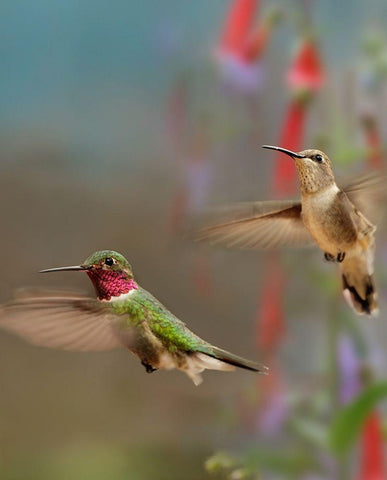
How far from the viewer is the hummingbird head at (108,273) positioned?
0.09m

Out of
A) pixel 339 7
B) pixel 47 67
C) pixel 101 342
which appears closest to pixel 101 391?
pixel 47 67

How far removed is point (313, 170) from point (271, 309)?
130cm

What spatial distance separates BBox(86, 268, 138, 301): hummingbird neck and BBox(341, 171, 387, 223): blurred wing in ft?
0.11

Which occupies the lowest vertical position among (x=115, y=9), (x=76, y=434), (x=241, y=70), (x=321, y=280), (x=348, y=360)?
(x=76, y=434)

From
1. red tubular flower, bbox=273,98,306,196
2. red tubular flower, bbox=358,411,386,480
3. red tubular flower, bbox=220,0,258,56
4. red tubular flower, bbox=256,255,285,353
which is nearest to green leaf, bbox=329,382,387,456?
red tubular flower, bbox=358,411,386,480

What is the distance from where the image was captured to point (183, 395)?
1.55m

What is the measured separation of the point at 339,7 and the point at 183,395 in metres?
0.85

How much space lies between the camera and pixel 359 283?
0.11 m

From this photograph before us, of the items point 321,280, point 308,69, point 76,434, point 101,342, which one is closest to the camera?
point 101,342

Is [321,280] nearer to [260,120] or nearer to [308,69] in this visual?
[260,120]

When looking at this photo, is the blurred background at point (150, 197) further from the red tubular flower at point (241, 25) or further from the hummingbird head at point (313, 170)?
the hummingbird head at point (313, 170)

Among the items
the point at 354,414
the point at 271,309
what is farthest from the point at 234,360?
the point at 271,309

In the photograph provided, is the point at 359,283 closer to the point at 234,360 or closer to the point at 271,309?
the point at 234,360

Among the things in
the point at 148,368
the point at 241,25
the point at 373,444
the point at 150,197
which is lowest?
the point at 373,444
